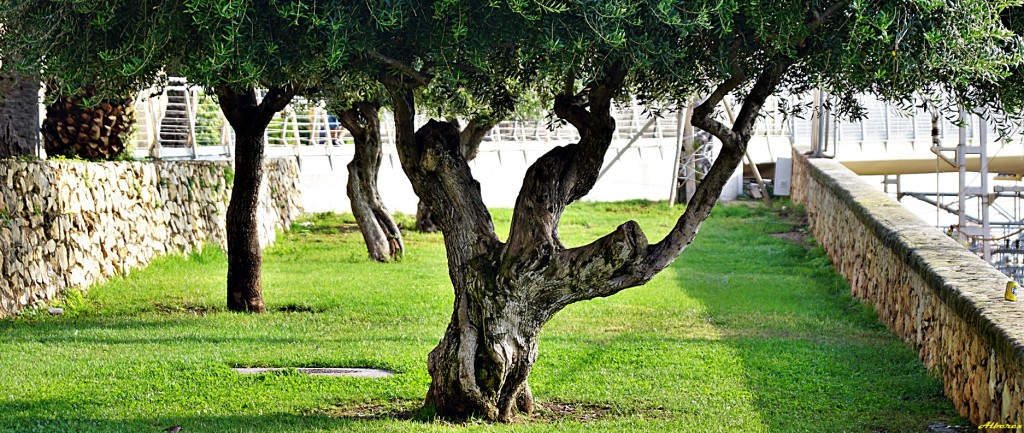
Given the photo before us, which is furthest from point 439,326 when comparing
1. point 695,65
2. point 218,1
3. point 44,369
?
point 218,1

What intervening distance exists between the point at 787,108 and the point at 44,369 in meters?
5.95

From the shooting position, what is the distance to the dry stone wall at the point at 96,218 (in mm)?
11930

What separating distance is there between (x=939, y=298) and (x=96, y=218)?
9882 mm

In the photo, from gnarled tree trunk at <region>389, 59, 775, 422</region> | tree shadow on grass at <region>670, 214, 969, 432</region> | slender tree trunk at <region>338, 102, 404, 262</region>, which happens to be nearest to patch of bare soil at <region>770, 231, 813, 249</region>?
tree shadow on grass at <region>670, 214, 969, 432</region>

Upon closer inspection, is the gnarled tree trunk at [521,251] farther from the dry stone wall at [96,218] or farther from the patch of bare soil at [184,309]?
the dry stone wall at [96,218]

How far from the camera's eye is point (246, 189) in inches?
479

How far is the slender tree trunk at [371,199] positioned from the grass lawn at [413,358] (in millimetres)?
1276

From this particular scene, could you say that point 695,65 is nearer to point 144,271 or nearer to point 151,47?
point 151,47

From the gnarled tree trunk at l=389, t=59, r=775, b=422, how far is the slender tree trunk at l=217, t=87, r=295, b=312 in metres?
4.43

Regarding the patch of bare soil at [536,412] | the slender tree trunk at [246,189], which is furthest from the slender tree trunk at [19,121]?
the patch of bare soil at [536,412]

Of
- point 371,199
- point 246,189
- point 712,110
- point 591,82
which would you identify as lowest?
point 371,199

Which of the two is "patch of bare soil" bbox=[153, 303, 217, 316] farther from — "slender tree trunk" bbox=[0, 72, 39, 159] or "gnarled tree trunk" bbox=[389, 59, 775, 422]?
"gnarled tree trunk" bbox=[389, 59, 775, 422]

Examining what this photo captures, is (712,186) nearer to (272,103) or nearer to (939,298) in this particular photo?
(939,298)

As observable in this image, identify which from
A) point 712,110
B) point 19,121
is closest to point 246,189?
point 19,121
